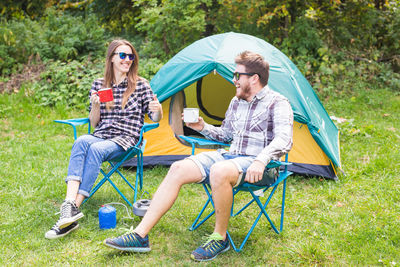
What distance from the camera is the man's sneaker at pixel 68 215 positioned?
2488 millimetres

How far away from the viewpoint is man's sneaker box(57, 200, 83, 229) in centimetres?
249

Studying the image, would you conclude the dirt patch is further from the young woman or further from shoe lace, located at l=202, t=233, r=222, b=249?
shoe lace, located at l=202, t=233, r=222, b=249

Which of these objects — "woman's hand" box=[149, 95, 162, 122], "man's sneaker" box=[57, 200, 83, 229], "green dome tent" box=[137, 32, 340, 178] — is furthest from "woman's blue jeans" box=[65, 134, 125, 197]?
"green dome tent" box=[137, 32, 340, 178]

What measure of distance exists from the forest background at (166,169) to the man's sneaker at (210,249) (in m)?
0.05

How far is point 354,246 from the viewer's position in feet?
7.92

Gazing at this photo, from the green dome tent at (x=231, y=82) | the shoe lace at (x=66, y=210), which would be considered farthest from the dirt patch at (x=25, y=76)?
the shoe lace at (x=66, y=210)

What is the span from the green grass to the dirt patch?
5.18ft

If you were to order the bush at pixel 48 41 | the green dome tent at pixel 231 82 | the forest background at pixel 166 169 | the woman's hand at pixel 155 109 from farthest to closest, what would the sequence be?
the bush at pixel 48 41 < the green dome tent at pixel 231 82 < the woman's hand at pixel 155 109 < the forest background at pixel 166 169

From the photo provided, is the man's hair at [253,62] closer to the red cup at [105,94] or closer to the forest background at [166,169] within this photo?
the red cup at [105,94]

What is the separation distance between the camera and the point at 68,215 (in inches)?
99.2

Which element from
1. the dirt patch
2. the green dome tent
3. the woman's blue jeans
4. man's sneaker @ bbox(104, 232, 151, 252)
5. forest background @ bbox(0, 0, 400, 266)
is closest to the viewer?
man's sneaker @ bbox(104, 232, 151, 252)

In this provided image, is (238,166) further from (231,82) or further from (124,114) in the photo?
(231,82)

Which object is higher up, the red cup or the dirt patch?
the red cup

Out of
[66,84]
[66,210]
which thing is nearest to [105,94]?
[66,210]
